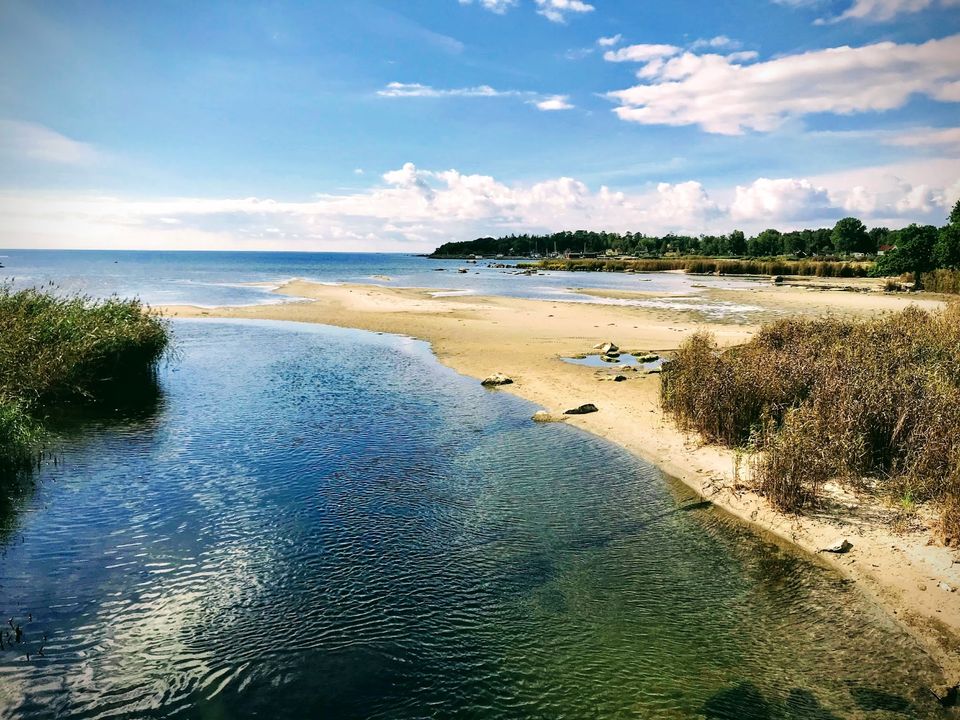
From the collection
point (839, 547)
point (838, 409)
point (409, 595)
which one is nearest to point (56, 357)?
point (409, 595)

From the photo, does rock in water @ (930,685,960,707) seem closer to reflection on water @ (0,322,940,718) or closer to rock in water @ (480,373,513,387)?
reflection on water @ (0,322,940,718)

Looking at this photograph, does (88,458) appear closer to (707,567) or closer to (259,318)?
(707,567)

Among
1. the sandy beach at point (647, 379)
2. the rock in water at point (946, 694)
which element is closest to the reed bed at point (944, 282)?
the sandy beach at point (647, 379)

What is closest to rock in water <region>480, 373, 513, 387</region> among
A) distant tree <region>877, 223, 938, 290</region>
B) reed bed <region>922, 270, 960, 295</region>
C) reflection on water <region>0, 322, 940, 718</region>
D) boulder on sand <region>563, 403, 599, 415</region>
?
boulder on sand <region>563, 403, 599, 415</region>

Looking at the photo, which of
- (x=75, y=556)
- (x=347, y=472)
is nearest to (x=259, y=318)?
(x=347, y=472)

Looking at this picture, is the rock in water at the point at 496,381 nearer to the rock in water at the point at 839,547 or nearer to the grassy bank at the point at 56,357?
the grassy bank at the point at 56,357

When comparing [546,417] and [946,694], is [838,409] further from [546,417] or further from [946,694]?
[546,417]
